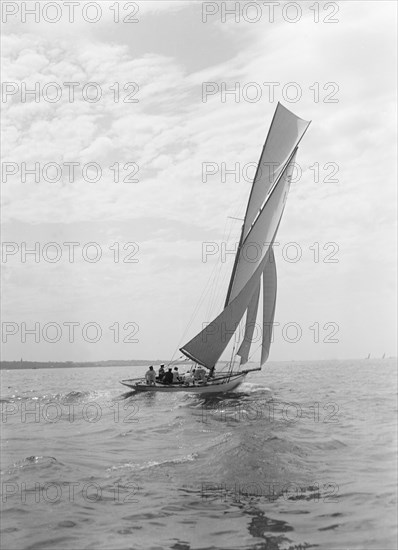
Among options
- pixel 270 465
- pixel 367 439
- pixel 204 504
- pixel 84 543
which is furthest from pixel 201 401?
pixel 84 543

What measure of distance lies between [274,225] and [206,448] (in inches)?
953

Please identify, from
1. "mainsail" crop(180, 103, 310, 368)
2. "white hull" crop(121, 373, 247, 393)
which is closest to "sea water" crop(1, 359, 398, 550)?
"white hull" crop(121, 373, 247, 393)

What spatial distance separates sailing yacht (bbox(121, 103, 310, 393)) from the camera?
39.6 metres

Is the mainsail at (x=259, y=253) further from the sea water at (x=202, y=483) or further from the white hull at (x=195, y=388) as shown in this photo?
the sea water at (x=202, y=483)

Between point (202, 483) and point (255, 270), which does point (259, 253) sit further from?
point (202, 483)

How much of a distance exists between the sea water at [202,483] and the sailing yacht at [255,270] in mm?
13087

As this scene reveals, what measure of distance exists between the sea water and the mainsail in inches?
520

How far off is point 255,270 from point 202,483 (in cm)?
2600

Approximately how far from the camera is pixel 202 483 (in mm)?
13906

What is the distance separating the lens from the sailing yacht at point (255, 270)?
130 ft

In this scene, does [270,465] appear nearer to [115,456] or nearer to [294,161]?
[115,456]

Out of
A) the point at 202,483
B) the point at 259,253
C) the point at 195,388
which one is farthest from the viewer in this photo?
the point at 259,253

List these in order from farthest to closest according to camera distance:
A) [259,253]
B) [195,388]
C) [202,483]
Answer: [259,253]
[195,388]
[202,483]

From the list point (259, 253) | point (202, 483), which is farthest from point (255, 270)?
point (202, 483)
